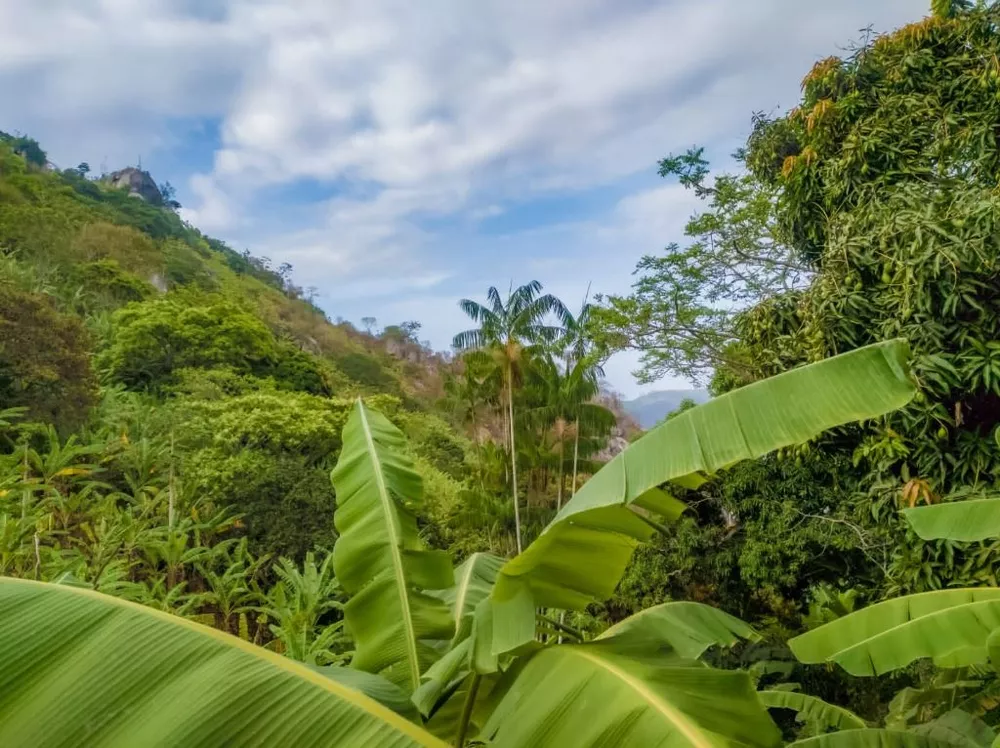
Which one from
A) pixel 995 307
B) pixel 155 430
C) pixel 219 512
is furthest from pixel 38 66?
pixel 995 307

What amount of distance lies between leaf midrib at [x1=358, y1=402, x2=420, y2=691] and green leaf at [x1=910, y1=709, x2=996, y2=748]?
1325 mm

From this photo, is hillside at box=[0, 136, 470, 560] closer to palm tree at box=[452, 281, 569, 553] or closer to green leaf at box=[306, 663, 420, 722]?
palm tree at box=[452, 281, 569, 553]

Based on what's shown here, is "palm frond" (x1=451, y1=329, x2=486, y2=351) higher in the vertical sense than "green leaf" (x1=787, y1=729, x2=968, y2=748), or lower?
higher

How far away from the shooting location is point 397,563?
5.90 feet

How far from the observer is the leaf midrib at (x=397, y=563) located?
1.58 m

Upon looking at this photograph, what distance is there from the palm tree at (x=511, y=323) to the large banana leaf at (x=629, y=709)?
10274 millimetres

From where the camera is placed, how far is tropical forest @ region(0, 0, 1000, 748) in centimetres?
100

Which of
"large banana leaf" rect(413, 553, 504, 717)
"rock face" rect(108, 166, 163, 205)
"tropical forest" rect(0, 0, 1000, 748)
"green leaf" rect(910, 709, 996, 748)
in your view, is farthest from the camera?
"rock face" rect(108, 166, 163, 205)

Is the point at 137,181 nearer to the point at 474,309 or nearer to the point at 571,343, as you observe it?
the point at 474,309

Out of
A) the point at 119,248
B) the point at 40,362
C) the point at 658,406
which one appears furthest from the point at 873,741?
the point at 658,406

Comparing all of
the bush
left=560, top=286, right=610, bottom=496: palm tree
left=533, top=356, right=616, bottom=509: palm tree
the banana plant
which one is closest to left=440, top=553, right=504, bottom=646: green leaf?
the banana plant

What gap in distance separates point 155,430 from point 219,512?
209 cm

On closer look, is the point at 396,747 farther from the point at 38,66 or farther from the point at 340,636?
the point at 38,66

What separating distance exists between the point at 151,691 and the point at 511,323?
11085mm
